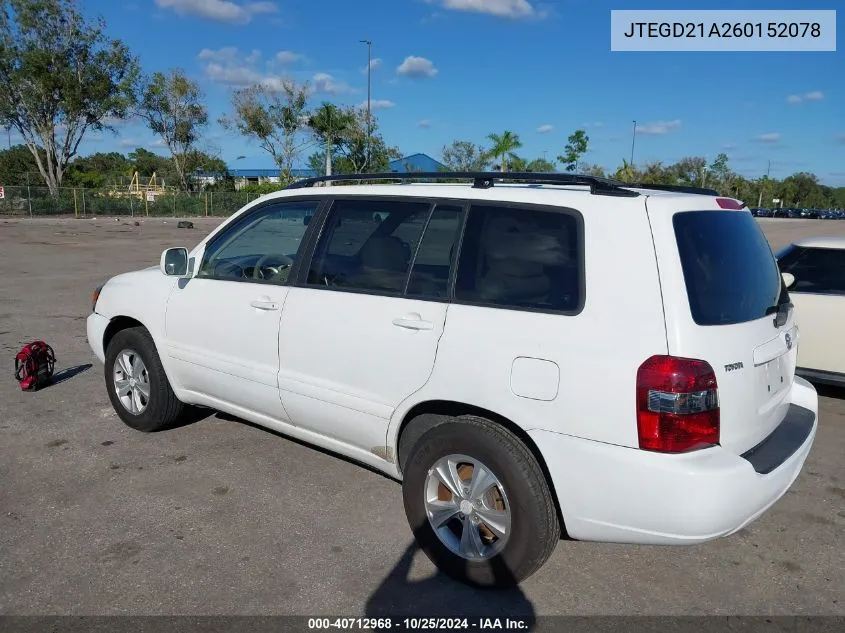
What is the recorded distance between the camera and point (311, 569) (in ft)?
10.5

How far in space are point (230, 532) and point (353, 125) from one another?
1946 inches

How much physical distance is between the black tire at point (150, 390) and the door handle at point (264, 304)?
3.70 ft

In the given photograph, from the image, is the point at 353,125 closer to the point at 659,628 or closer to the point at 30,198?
the point at 30,198

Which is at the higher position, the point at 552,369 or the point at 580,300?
the point at 580,300

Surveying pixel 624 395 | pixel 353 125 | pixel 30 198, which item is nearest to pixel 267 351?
pixel 624 395

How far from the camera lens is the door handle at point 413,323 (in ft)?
10.3

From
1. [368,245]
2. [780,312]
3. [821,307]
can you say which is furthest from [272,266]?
[821,307]

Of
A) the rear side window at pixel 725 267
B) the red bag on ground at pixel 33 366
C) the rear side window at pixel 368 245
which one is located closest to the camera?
the rear side window at pixel 725 267

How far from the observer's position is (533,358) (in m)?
2.78

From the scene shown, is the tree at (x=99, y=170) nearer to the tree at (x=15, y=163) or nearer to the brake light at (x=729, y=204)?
the tree at (x=15, y=163)

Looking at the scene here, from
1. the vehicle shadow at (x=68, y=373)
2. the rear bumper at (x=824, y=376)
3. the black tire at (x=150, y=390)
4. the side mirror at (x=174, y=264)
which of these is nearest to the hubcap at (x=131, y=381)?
the black tire at (x=150, y=390)

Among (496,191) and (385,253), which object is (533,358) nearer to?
(496,191)

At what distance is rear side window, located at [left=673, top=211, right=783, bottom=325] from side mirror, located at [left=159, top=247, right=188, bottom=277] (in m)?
3.03

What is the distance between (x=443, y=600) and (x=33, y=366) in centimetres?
441
